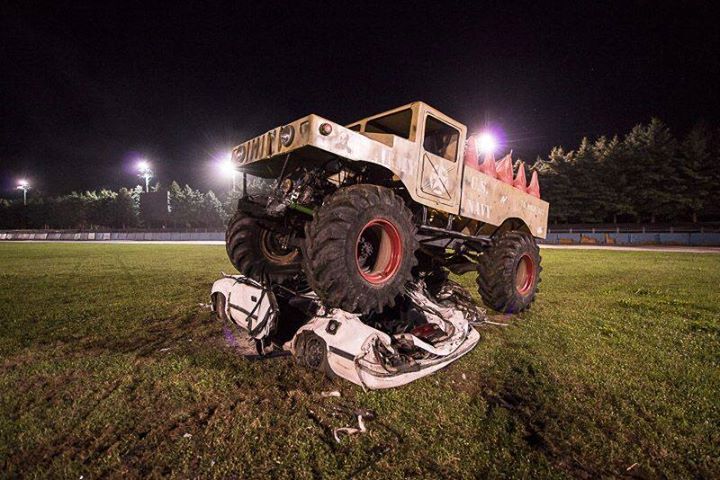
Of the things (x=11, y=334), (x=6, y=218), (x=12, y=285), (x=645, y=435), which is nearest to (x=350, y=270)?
Answer: (x=645, y=435)

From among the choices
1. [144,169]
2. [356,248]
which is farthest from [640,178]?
[144,169]

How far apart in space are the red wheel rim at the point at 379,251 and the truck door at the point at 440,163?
2.48ft

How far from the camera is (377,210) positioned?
381 cm

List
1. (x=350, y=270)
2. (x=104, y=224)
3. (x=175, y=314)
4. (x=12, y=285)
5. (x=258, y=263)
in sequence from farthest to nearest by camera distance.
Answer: (x=104, y=224) → (x=12, y=285) → (x=175, y=314) → (x=258, y=263) → (x=350, y=270)

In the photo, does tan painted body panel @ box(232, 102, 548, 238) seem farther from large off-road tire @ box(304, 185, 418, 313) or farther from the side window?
large off-road tire @ box(304, 185, 418, 313)

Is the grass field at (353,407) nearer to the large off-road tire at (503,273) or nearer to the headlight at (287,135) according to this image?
Answer: the large off-road tire at (503,273)

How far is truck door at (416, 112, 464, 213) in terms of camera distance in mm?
4590

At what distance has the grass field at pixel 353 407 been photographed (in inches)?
88.7

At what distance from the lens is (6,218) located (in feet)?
273

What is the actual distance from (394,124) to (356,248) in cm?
236

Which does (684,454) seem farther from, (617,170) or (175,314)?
(617,170)

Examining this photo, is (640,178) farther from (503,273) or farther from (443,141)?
(443,141)

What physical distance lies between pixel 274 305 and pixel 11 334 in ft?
12.6

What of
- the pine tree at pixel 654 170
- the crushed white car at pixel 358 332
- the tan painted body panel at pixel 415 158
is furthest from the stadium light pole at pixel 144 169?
the pine tree at pixel 654 170
